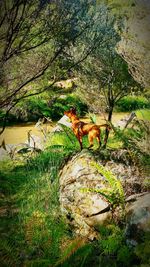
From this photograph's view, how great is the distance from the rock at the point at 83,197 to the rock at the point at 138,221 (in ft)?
1.91

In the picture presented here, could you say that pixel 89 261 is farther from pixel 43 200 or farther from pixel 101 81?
pixel 101 81

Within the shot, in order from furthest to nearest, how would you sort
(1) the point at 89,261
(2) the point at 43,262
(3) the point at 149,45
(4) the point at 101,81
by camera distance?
(4) the point at 101,81, (3) the point at 149,45, (1) the point at 89,261, (2) the point at 43,262

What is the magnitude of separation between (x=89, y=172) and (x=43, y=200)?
120cm

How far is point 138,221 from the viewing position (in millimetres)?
4719

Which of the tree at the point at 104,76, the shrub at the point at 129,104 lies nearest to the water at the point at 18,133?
the tree at the point at 104,76

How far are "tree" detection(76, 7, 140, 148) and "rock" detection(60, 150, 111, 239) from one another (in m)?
4.62

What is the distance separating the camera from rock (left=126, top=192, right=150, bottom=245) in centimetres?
466

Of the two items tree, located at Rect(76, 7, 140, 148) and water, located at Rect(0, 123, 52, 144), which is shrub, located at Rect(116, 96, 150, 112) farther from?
tree, located at Rect(76, 7, 140, 148)

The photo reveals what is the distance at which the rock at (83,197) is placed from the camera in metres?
5.50

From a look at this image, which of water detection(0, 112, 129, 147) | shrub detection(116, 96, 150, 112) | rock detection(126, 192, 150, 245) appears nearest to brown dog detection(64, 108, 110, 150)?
rock detection(126, 192, 150, 245)

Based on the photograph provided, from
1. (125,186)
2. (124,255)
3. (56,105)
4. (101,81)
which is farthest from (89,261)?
(56,105)

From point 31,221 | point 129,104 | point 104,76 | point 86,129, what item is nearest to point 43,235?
point 31,221

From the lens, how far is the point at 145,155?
616 centimetres

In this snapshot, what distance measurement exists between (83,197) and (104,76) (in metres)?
6.32
